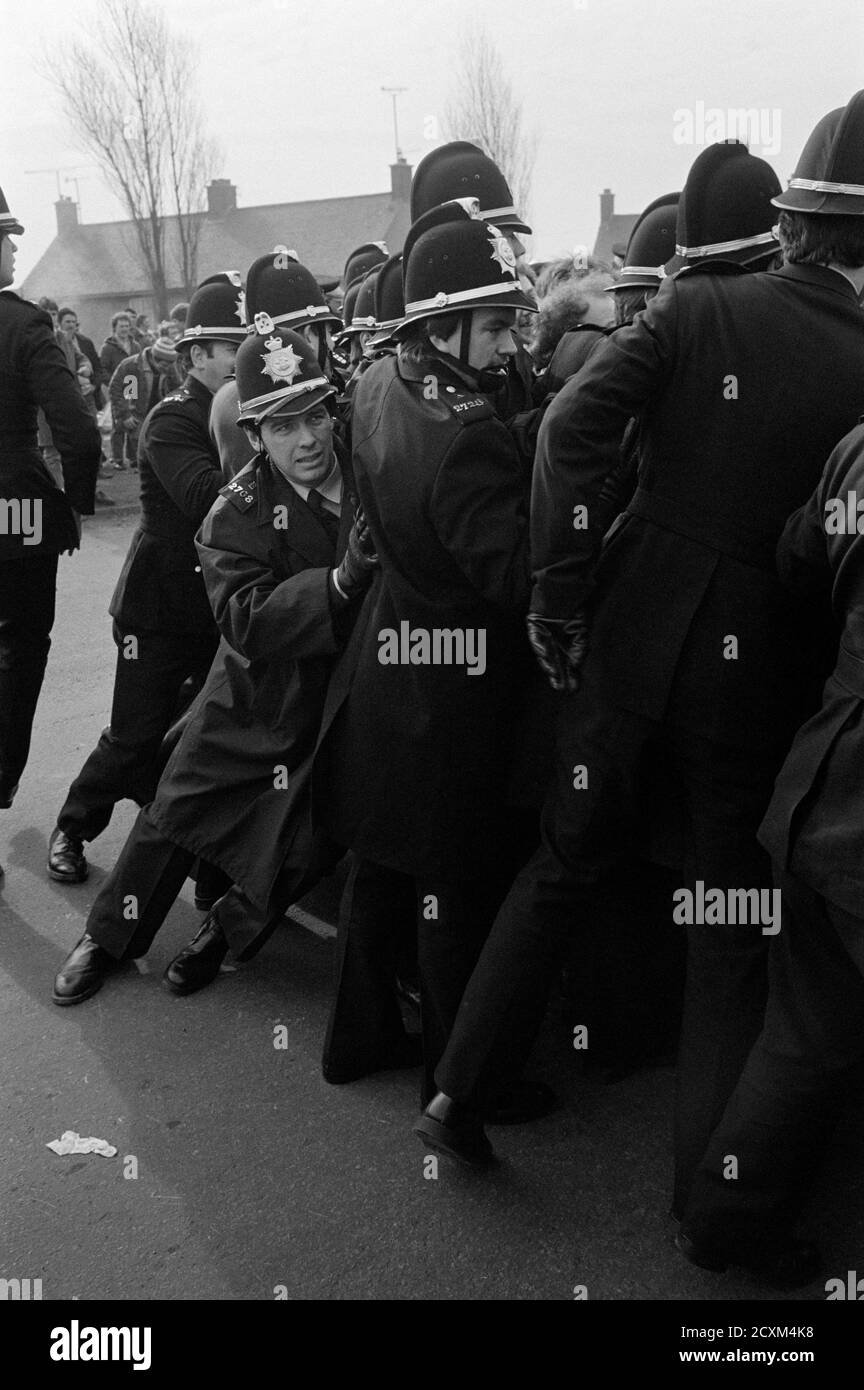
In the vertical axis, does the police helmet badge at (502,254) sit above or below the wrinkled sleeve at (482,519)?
above

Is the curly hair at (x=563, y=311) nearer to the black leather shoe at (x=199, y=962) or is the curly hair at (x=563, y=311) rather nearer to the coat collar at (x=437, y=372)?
the coat collar at (x=437, y=372)

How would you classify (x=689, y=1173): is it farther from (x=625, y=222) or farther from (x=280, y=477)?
(x=625, y=222)

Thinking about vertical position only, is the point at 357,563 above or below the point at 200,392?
below

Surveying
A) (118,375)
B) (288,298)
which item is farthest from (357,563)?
(118,375)

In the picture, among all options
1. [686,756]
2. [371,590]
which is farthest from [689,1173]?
[371,590]

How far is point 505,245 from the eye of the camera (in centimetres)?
278

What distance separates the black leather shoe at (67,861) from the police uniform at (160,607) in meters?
0.11

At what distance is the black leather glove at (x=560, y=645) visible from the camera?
260 centimetres

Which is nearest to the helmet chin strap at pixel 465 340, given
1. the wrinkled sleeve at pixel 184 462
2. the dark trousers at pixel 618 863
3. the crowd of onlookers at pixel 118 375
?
the dark trousers at pixel 618 863

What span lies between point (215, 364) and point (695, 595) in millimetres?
2496

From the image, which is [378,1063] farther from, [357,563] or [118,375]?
[118,375]

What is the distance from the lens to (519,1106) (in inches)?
120

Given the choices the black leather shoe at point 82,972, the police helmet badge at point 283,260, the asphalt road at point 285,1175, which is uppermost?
the police helmet badge at point 283,260
